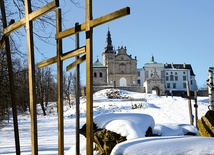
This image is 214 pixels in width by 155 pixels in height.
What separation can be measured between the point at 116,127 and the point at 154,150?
231 centimetres

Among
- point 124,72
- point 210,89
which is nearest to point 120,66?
point 124,72

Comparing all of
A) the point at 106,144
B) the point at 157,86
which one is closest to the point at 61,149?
the point at 106,144

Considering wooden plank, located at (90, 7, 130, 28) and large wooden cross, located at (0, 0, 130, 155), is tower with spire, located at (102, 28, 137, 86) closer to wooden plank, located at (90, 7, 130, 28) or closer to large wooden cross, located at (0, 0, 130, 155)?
large wooden cross, located at (0, 0, 130, 155)

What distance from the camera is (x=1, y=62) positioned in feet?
34.6

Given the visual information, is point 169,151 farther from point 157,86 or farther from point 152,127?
point 157,86

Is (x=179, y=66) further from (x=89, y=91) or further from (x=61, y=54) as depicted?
(x=89, y=91)

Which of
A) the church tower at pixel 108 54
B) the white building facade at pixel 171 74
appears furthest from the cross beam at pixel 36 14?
the white building facade at pixel 171 74

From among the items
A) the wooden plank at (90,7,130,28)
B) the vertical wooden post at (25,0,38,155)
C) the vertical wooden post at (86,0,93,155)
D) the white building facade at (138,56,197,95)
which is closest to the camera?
the wooden plank at (90,7,130,28)

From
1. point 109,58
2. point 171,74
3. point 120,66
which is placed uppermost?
point 109,58

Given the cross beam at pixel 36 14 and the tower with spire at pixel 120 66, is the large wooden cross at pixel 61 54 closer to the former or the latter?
the cross beam at pixel 36 14

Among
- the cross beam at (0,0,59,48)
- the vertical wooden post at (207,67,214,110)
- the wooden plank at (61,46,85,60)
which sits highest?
the cross beam at (0,0,59,48)

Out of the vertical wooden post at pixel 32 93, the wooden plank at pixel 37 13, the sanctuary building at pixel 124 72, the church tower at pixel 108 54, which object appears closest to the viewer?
the wooden plank at pixel 37 13

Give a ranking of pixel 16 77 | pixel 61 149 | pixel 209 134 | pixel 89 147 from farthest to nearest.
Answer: pixel 16 77 → pixel 209 134 → pixel 61 149 → pixel 89 147

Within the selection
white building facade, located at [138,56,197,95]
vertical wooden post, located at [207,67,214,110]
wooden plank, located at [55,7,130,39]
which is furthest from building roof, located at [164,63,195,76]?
wooden plank, located at [55,7,130,39]
